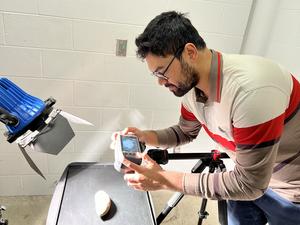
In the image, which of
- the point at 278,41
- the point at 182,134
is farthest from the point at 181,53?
the point at 278,41

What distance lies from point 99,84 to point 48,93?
29cm

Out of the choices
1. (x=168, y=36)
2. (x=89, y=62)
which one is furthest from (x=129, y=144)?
(x=89, y=62)

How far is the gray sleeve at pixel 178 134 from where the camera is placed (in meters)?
1.24

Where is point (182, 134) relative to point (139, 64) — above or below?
below

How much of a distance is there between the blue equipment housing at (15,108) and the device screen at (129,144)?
34 centimetres

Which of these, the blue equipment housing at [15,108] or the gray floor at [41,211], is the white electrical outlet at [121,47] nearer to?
the blue equipment housing at [15,108]

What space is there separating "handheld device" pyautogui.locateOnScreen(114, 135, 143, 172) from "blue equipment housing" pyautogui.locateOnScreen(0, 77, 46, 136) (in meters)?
0.32

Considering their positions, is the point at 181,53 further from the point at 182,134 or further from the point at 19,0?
the point at 19,0

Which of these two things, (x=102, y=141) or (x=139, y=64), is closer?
(x=139, y=64)

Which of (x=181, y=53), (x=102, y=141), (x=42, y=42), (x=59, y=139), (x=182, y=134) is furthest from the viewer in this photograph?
(x=102, y=141)

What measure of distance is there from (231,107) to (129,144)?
369 mm

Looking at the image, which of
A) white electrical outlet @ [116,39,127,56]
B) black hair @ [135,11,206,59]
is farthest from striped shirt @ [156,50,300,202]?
white electrical outlet @ [116,39,127,56]

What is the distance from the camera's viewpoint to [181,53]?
88 cm

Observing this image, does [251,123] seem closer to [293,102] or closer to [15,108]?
[293,102]
